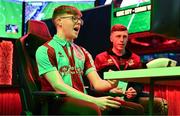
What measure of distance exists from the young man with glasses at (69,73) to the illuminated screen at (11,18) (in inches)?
65.9

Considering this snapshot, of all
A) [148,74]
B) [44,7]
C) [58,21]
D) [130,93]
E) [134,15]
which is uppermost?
[44,7]

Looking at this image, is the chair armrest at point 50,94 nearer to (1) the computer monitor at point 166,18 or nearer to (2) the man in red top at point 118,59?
(1) the computer monitor at point 166,18

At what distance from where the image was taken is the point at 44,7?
4.13 meters

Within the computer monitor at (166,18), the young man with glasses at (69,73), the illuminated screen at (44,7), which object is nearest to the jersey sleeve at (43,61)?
the young man with glasses at (69,73)

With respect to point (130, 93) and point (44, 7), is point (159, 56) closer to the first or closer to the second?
point (130, 93)

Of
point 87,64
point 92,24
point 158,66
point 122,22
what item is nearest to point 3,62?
point 92,24

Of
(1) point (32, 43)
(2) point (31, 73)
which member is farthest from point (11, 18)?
(2) point (31, 73)

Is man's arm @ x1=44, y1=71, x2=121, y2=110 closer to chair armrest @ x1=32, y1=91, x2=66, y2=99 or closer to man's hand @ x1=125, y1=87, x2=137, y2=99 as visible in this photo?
chair armrest @ x1=32, y1=91, x2=66, y2=99

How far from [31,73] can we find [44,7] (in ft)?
6.92

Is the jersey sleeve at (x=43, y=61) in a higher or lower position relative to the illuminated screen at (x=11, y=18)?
lower

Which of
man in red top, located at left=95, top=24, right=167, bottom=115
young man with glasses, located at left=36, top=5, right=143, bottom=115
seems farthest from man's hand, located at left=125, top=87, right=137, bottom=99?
young man with glasses, located at left=36, top=5, right=143, bottom=115

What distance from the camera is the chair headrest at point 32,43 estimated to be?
2189mm

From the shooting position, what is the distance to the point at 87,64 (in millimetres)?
2248

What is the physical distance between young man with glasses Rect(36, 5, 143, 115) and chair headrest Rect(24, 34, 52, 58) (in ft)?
0.43
